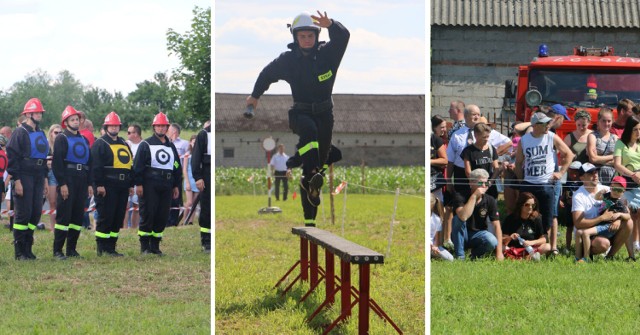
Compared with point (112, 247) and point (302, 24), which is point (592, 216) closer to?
point (302, 24)

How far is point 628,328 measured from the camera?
7172 millimetres

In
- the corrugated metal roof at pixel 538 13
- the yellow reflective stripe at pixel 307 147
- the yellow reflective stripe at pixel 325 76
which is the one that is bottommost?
the yellow reflective stripe at pixel 307 147

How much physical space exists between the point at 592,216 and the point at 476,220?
1.15 metres

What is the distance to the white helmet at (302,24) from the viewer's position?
7160 millimetres

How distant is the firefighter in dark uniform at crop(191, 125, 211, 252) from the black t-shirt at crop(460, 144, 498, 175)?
285cm

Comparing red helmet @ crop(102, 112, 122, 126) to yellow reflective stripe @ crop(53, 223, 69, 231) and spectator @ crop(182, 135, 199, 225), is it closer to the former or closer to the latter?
yellow reflective stripe @ crop(53, 223, 69, 231)

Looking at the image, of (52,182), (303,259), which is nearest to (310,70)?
(303,259)

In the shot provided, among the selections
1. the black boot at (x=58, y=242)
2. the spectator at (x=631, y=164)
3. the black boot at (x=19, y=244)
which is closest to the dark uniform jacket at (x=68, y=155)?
the black boot at (x=58, y=242)

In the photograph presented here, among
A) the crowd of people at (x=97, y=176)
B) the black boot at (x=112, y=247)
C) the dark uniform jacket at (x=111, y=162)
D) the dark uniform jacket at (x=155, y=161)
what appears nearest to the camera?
the crowd of people at (x=97, y=176)

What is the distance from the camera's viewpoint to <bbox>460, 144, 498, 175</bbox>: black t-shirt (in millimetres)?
9922

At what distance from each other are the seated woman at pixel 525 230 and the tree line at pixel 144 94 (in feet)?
10.8

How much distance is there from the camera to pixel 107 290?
9234 mm

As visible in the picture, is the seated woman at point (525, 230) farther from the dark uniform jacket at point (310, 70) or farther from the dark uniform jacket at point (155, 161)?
the dark uniform jacket at point (155, 161)

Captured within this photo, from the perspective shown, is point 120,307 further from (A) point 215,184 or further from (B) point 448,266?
(B) point 448,266
